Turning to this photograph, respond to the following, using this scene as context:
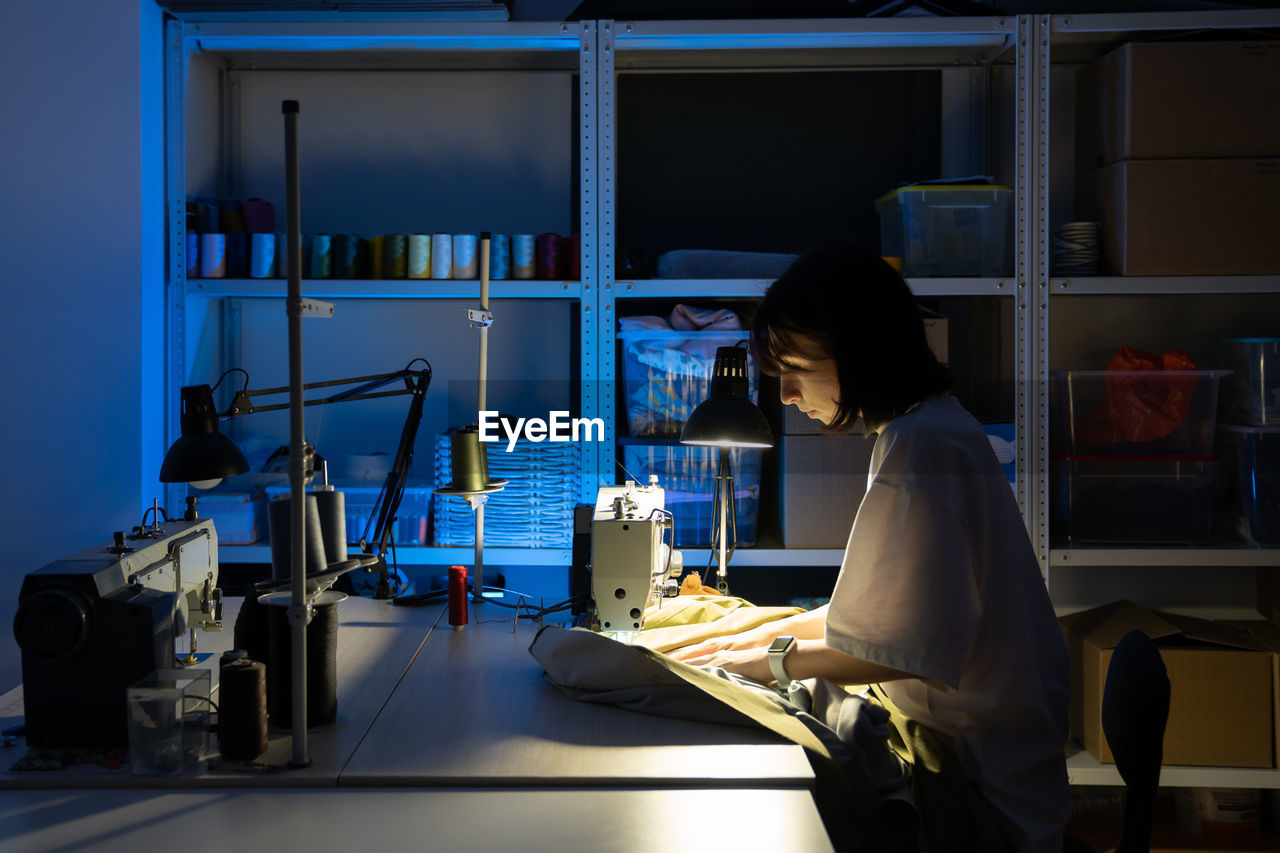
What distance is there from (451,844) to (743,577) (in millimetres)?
1998

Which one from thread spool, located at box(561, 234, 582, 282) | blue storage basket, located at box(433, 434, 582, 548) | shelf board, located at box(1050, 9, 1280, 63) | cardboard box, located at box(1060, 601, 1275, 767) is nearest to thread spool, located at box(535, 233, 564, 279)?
thread spool, located at box(561, 234, 582, 282)

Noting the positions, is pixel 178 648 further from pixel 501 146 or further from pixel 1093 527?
pixel 1093 527

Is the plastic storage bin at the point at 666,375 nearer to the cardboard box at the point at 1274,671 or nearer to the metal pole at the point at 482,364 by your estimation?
the metal pole at the point at 482,364

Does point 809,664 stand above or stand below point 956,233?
below

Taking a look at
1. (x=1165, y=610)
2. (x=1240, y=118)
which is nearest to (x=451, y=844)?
(x=1240, y=118)

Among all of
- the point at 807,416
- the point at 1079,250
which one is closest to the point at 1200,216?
the point at 1079,250

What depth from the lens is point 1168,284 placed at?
8.26 ft

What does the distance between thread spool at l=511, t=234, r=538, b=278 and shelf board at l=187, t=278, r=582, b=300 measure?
0.07 ft

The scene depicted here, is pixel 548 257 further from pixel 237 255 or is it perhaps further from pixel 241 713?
pixel 241 713

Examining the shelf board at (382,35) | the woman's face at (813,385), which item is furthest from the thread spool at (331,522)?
the shelf board at (382,35)

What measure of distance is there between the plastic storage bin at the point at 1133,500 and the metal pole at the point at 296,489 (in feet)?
6.67

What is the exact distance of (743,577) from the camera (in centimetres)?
301

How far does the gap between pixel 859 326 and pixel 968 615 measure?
0.47m

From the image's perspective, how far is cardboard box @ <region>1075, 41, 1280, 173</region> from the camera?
2.47 meters
